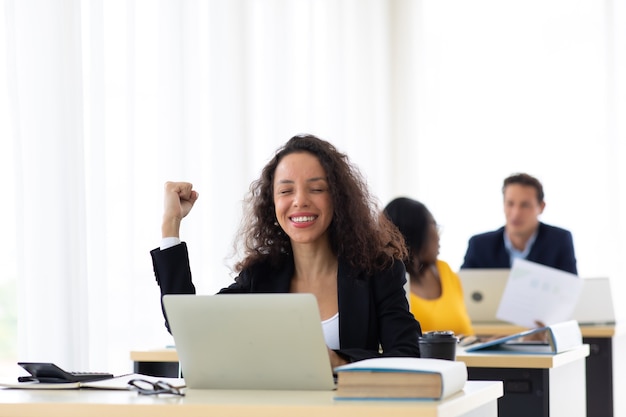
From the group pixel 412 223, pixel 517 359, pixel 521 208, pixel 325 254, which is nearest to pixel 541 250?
pixel 521 208

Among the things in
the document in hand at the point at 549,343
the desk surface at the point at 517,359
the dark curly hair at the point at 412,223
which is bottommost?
the desk surface at the point at 517,359

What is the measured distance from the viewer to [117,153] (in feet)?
13.0

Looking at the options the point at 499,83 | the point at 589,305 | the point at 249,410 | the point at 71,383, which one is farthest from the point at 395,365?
the point at 499,83

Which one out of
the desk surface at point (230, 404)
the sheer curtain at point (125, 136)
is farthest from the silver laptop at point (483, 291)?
the desk surface at point (230, 404)

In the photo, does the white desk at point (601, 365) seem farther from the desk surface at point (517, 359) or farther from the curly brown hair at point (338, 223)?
the curly brown hair at point (338, 223)

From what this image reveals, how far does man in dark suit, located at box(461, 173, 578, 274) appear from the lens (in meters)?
5.15

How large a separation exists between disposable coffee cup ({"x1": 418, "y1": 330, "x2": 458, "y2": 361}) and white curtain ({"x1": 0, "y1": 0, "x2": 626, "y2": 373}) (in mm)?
1366

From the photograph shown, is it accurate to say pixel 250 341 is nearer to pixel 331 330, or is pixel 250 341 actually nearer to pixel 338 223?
pixel 331 330

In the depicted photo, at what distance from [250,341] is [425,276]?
6.74 ft

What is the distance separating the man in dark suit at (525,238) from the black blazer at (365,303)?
8.48 ft

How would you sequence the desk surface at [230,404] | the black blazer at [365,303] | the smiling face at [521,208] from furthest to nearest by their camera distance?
A: the smiling face at [521,208], the black blazer at [365,303], the desk surface at [230,404]

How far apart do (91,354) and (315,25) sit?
3.09m

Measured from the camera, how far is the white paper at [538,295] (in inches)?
165

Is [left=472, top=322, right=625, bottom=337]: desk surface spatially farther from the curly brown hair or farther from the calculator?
the calculator
